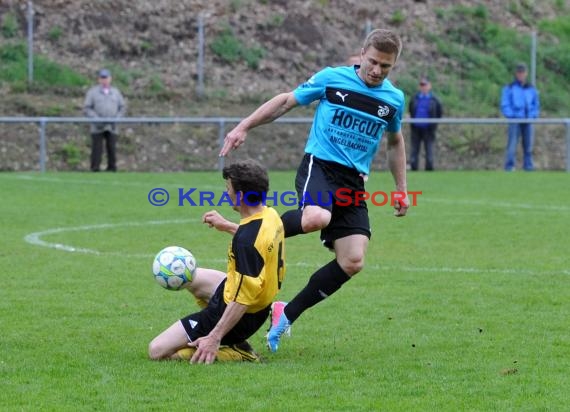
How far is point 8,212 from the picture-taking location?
15.9 meters

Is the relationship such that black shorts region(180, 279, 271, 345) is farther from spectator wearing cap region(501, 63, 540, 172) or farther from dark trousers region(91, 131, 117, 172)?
spectator wearing cap region(501, 63, 540, 172)

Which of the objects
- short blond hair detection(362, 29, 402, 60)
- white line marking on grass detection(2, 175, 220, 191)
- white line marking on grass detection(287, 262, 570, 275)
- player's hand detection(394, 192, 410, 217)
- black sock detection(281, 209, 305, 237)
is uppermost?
short blond hair detection(362, 29, 402, 60)

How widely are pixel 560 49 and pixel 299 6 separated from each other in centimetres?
697

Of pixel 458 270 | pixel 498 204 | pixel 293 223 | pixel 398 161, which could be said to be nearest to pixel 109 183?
pixel 498 204

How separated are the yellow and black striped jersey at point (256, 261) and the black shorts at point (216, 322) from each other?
62 millimetres

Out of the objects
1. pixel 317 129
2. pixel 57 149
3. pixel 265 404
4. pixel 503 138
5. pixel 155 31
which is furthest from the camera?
pixel 155 31

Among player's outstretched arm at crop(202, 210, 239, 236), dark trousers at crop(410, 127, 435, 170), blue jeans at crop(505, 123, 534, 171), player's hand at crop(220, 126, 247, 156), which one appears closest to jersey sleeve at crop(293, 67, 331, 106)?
player's hand at crop(220, 126, 247, 156)

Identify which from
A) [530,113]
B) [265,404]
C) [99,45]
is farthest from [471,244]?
[99,45]

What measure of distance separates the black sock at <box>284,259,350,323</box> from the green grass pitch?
217 millimetres

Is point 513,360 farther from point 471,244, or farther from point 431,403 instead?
point 471,244

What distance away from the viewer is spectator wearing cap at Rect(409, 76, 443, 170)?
977 inches

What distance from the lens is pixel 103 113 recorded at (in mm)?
23625

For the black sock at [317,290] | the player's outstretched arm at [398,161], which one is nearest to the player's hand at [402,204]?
the player's outstretched arm at [398,161]

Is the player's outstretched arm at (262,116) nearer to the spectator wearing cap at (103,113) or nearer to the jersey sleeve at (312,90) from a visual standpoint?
the jersey sleeve at (312,90)
